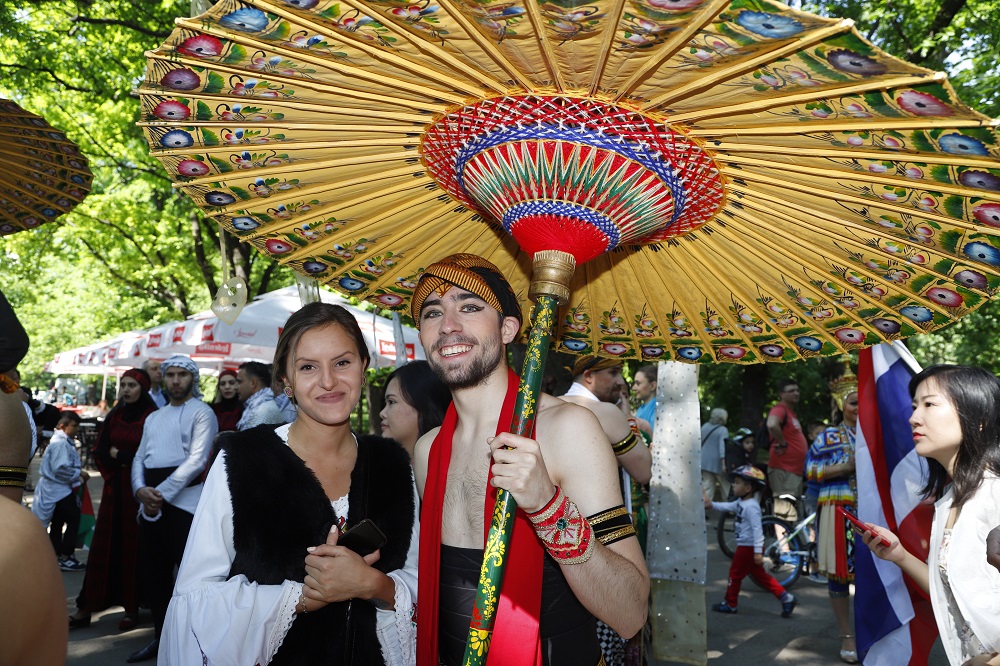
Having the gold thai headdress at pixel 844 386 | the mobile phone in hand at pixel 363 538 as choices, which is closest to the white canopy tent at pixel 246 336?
the gold thai headdress at pixel 844 386

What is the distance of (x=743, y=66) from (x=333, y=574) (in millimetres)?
1830

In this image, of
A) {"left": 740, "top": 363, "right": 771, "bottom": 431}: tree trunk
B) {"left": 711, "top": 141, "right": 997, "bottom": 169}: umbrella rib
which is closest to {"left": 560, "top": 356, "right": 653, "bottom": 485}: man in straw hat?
{"left": 711, "top": 141, "right": 997, "bottom": 169}: umbrella rib

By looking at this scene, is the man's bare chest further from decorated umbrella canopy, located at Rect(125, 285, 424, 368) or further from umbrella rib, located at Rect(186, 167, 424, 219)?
decorated umbrella canopy, located at Rect(125, 285, 424, 368)

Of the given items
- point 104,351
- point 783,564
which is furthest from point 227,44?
point 104,351

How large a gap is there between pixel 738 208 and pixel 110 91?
15134 mm

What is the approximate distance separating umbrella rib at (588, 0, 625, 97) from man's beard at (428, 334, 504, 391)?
96 centimetres

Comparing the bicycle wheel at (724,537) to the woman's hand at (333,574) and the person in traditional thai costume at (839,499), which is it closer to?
the person in traditional thai costume at (839,499)

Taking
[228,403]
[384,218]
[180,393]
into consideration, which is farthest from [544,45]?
[228,403]

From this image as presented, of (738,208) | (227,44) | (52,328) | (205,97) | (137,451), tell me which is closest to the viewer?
(227,44)

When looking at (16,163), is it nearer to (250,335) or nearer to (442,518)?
(442,518)

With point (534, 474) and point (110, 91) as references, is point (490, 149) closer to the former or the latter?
point (534, 474)

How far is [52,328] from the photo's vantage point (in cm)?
4519

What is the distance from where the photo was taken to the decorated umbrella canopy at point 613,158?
1.73 m

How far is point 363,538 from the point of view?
2498 millimetres
